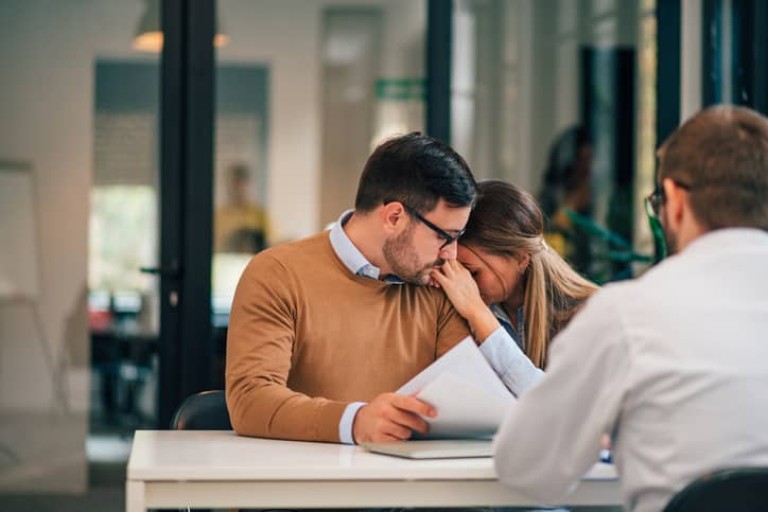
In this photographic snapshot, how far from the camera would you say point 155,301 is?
4809 mm

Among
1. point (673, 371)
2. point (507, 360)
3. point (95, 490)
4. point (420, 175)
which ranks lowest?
point (95, 490)

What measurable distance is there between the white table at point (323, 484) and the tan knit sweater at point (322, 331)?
443 mm

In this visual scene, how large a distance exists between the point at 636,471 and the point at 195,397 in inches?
52.0

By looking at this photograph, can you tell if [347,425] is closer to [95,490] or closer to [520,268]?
[520,268]

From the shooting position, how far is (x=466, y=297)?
10.2 ft

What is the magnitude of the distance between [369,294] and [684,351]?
3.80 feet

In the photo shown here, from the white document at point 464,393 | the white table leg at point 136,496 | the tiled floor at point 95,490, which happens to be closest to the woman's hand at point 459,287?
the white document at point 464,393

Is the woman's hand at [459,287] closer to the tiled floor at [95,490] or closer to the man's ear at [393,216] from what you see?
the man's ear at [393,216]

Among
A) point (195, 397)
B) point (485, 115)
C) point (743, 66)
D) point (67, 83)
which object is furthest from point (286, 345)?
point (743, 66)

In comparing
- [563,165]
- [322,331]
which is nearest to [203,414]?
[322,331]

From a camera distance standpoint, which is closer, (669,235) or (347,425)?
(669,235)

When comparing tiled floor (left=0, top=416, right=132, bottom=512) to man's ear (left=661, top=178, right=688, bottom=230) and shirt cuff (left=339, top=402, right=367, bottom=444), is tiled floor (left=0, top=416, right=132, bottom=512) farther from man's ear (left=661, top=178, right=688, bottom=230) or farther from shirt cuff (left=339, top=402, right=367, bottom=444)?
man's ear (left=661, top=178, right=688, bottom=230)

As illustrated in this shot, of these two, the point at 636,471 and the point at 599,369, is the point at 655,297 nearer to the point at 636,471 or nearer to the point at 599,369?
the point at 599,369

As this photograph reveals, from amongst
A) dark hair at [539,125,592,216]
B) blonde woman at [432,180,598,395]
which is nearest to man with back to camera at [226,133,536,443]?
blonde woman at [432,180,598,395]
